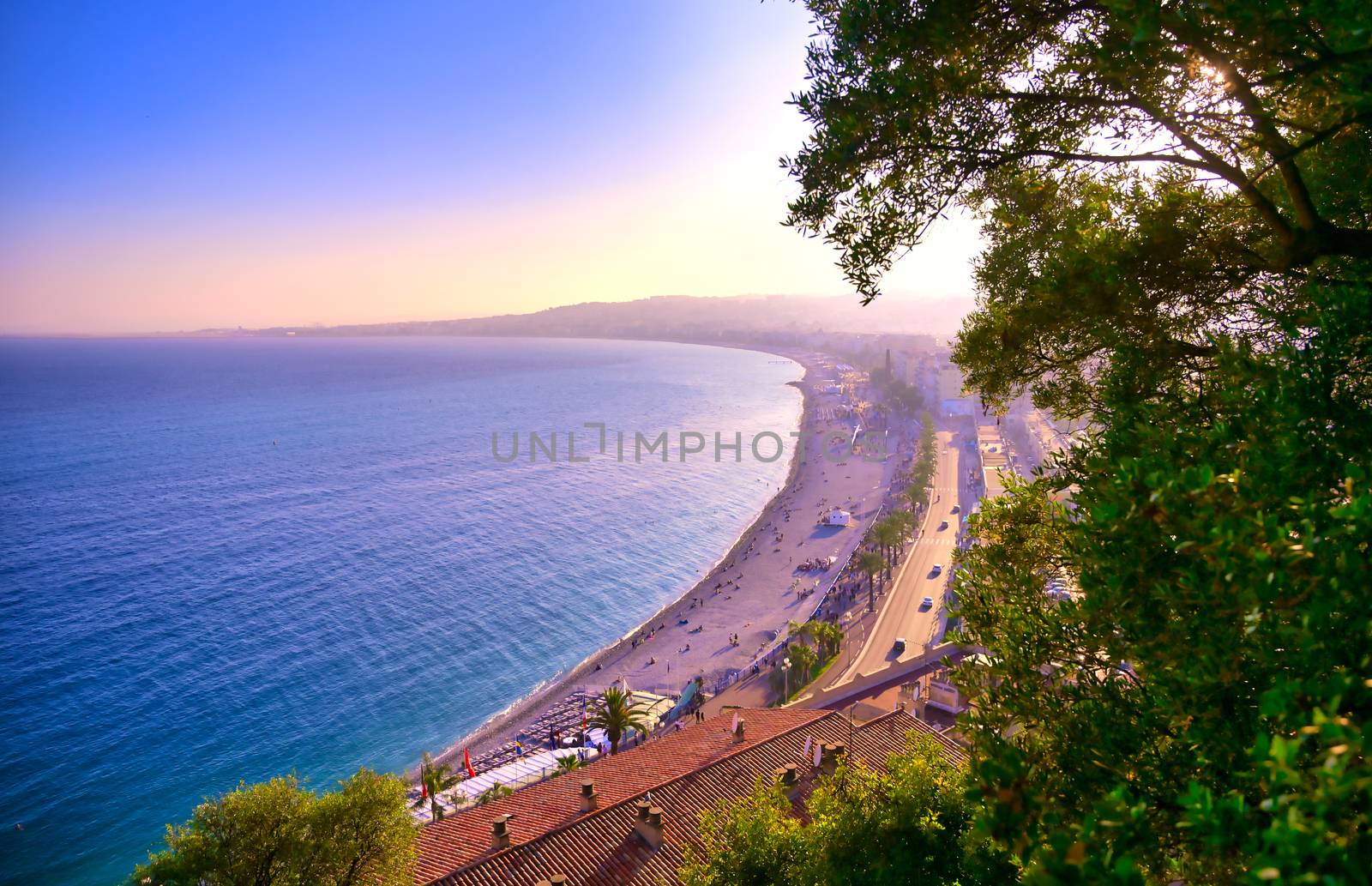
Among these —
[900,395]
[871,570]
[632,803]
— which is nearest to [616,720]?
[632,803]

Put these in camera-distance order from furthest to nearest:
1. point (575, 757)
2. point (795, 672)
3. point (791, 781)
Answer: point (795, 672)
point (575, 757)
point (791, 781)

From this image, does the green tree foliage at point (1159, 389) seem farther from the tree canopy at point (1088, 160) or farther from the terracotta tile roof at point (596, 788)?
the terracotta tile roof at point (596, 788)

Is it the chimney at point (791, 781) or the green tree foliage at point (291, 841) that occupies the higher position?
the green tree foliage at point (291, 841)

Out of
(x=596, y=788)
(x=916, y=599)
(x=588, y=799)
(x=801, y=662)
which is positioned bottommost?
(x=801, y=662)

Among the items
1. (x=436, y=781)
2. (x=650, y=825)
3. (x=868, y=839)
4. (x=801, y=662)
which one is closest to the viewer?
(x=868, y=839)

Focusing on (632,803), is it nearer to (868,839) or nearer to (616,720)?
(868,839)

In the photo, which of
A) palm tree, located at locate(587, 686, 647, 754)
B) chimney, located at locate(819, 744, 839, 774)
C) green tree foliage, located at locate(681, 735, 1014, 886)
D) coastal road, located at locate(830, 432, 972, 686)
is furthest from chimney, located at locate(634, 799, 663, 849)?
coastal road, located at locate(830, 432, 972, 686)

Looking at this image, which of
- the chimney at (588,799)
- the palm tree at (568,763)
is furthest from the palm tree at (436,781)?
the chimney at (588,799)
